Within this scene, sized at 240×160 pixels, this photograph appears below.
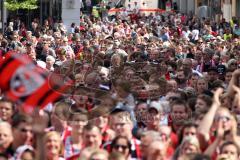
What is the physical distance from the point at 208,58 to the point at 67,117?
1222cm

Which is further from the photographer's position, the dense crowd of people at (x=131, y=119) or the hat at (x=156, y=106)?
the hat at (x=156, y=106)

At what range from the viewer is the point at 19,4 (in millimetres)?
54344

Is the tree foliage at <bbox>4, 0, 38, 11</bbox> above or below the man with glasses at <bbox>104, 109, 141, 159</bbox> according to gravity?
above

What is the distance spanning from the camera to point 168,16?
62.7 m

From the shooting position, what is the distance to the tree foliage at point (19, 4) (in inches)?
2122

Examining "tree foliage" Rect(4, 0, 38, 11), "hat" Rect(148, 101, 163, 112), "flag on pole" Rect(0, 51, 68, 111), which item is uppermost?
"tree foliage" Rect(4, 0, 38, 11)

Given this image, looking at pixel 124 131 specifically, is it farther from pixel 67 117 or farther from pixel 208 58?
pixel 208 58

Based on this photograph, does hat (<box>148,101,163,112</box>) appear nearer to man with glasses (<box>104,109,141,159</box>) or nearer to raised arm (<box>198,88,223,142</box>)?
man with glasses (<box>104,109,141,159</box>)

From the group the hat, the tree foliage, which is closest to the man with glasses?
the hat

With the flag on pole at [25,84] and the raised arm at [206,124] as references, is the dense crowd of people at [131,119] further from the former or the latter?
the flag on pole at [25,84]

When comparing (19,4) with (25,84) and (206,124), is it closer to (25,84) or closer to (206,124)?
(25,84)

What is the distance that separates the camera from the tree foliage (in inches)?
2122

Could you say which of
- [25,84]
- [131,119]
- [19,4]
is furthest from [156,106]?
[19,4]

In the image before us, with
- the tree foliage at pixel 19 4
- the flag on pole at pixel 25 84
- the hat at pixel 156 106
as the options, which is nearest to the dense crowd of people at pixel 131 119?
the hat at pixel 156 106
